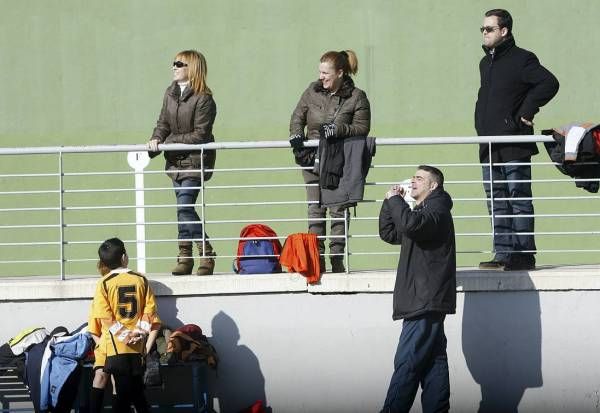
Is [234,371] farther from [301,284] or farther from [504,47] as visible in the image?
[504,47]

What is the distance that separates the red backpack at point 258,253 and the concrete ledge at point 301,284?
0.17m

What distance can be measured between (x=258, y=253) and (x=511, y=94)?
2.17 m

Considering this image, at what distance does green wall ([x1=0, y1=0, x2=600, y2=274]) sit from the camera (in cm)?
1380

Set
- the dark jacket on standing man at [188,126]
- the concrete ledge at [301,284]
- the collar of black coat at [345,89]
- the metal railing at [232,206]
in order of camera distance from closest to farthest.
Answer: the concrete ledge at [301,284] < the collar of black coat at [345,89] < the dark jacket on standing man at [188,126] < the metal railing at [232,206]

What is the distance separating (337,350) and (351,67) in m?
2.07

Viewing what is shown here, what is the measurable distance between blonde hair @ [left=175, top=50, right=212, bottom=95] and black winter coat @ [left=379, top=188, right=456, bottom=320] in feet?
6.57

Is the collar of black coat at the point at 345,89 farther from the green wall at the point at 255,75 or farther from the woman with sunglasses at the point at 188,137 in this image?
the green wall at the point at 255,75

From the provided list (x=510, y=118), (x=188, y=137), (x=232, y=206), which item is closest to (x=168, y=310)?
(x=188, y=137)

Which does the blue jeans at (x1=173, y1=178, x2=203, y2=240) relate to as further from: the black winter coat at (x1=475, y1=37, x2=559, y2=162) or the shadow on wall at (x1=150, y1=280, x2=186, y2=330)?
the black winter coat at (x1=475, y1=37, x2=559, y2=162)

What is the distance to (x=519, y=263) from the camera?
34.0 ft

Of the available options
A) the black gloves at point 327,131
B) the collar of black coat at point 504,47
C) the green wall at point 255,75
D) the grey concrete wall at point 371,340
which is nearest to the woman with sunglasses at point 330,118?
the black gloves at point 327,131

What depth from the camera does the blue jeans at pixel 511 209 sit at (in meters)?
10.4

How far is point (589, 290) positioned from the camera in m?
10.1

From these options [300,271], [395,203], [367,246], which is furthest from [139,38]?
[395,203]
